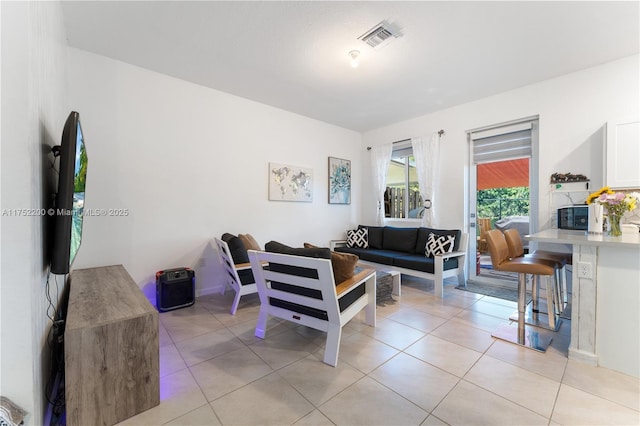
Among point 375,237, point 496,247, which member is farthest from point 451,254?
point 375,237

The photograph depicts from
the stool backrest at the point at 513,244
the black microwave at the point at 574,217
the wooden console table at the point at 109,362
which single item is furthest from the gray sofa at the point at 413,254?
the wooden console table at the point at 109,362

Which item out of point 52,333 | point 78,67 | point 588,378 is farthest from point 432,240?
point 78,67

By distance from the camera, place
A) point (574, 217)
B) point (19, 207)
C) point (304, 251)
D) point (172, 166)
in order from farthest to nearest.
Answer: point (172, 166), point (574, 217), point (304, 251), point (19, 207)

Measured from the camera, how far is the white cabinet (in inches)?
102

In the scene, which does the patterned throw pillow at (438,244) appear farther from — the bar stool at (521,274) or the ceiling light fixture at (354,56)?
the ceiling light fixture at (354,56)

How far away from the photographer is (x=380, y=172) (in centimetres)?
514

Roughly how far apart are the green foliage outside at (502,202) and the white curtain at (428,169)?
2.34 ft

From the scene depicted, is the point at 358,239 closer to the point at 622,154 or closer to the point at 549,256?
the point at 549,256

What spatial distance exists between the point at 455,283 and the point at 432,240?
83 centimetres

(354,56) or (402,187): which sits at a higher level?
(354,56)

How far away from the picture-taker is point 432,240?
380 centimetres

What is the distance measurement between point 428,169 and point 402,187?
78cm

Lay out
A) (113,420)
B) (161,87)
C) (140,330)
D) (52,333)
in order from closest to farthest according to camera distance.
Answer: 1. (113,420)
2. (140,330)
3. (52,333)
4. (161,87)

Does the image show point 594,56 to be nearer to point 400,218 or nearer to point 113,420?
point 400,218
